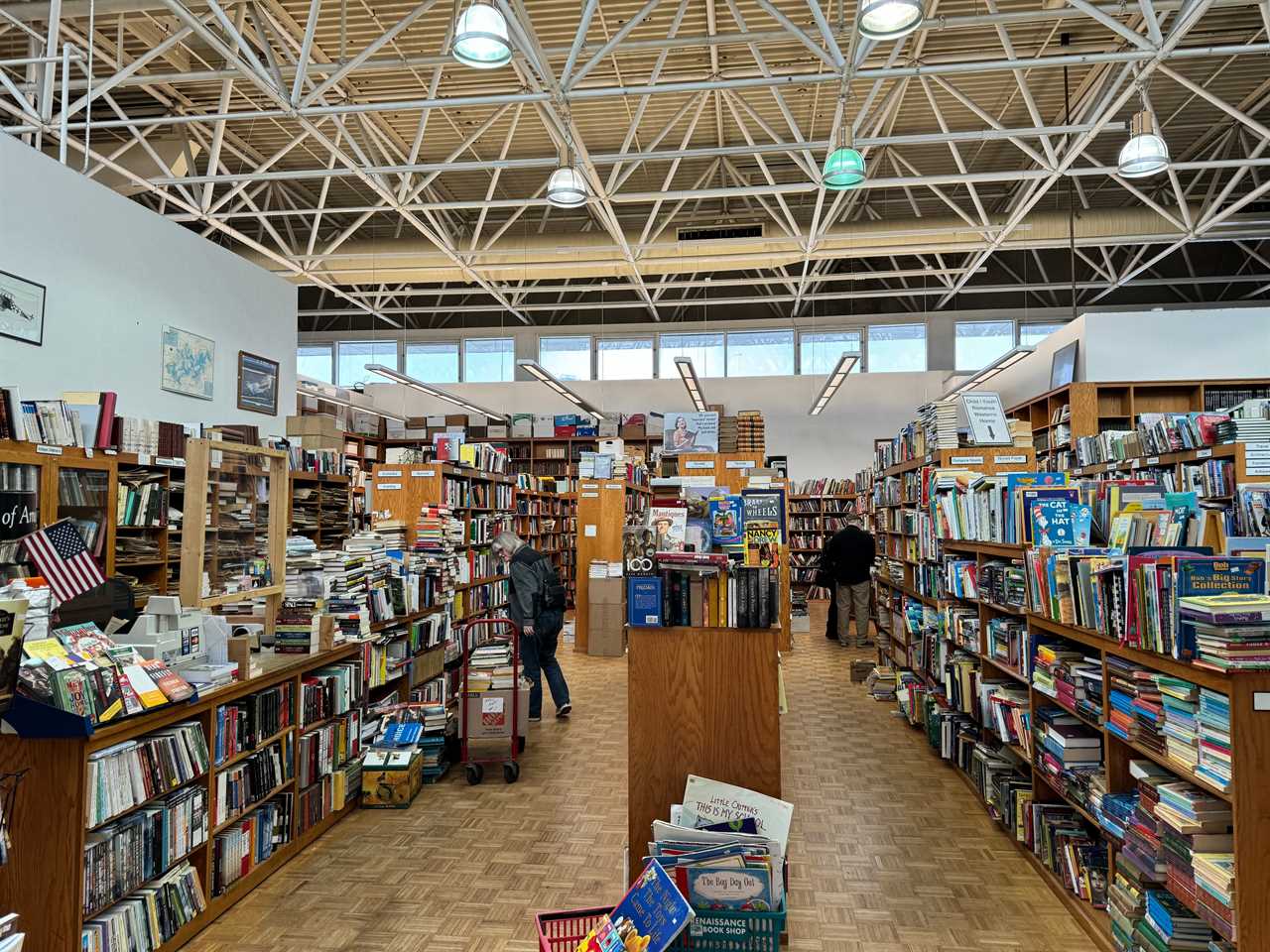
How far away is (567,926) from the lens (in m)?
2.86

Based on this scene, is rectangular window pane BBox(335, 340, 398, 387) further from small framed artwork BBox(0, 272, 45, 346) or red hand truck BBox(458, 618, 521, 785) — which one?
red hand truck BBox(458, 618, 521, 785)

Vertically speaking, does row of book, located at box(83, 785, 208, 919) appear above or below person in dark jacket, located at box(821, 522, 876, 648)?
below

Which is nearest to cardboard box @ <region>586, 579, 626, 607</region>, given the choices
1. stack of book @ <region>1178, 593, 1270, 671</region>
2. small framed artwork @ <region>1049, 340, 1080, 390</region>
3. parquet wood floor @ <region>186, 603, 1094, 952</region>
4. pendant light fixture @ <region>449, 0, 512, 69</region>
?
parquet wood floor @ <region>186, 603, 1094, 952</region>

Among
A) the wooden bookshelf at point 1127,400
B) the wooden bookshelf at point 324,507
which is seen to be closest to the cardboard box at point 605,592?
the wooden bookshelf at point 324,507

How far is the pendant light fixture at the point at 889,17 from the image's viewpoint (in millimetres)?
4320

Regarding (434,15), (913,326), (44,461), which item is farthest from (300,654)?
(913,326)

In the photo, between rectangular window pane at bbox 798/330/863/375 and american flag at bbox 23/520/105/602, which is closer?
american flag at bbox 23/520/105/602

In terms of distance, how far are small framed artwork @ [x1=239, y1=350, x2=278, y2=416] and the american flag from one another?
599 centimetres

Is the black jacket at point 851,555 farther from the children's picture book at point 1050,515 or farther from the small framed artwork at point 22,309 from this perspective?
the small framed artwork at point 22,309

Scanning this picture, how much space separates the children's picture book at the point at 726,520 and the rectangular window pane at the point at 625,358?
13661mm

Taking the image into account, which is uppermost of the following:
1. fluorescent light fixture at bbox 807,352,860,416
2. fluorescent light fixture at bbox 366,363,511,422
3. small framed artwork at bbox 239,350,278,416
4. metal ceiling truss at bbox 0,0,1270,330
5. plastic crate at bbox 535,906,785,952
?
metal ceiling truss at bbox 0,0,1270,330

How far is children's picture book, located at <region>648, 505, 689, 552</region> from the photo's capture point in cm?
380

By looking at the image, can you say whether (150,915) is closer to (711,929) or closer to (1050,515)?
(711,929)

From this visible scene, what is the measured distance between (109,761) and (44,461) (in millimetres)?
3187
